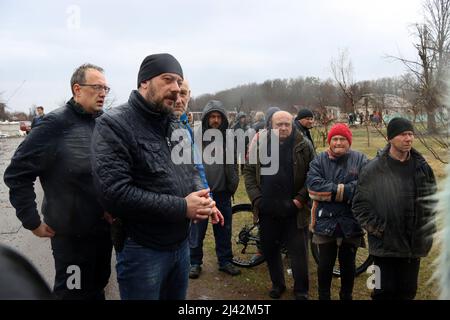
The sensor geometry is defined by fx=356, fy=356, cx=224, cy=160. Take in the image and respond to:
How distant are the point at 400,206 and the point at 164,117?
2008 millimetres

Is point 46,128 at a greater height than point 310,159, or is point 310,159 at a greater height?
point 46,128

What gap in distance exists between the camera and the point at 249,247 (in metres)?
5.05

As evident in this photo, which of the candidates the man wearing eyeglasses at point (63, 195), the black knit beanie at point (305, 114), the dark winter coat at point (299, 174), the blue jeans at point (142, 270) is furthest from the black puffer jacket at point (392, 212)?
the black knit beanie at point (305, 114)

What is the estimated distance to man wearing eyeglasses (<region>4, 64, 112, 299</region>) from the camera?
96.0 inches

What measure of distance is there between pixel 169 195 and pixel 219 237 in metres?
2.60

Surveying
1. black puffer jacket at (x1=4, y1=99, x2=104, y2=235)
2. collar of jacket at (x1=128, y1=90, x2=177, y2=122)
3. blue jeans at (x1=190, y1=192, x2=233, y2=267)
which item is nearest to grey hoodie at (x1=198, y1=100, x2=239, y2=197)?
blue jeans at (x1=190, y1=192, x2=233, y2=267)

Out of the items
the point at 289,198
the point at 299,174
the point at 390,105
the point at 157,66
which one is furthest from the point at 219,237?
the point at 390,105

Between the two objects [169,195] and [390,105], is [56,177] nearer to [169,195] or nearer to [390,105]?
[169,195]

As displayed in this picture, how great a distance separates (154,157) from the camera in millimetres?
2012

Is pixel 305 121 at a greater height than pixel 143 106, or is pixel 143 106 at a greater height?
pixel 305 121

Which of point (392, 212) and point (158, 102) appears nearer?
point (158, 102)
